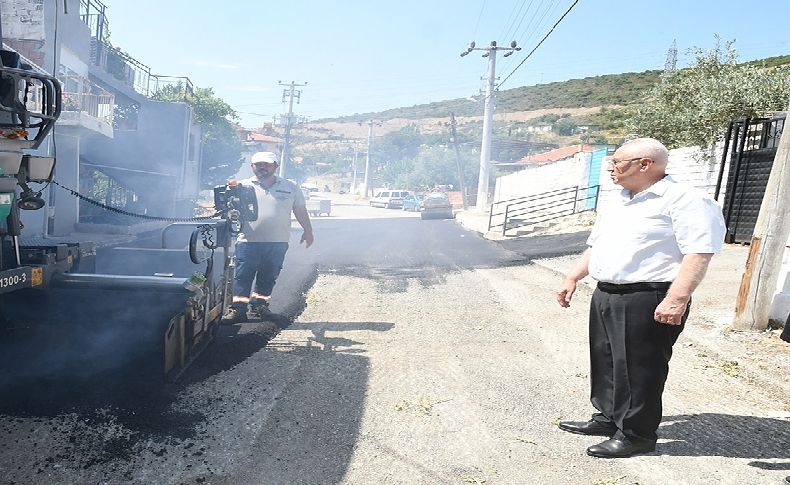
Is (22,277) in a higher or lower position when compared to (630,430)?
higher

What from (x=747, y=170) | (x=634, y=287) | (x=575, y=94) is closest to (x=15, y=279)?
(x=634, y=287)

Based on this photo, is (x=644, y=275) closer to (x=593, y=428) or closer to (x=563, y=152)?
(x=593, y=428)

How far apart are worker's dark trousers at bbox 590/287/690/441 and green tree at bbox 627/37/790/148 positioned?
450 inches

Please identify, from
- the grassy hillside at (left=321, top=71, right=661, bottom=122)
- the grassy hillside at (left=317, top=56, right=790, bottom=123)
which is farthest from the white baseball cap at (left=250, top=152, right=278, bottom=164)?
the grassy hillside at (left=321, top=71, right=661, bottom=122)

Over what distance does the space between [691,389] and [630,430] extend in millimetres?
1518

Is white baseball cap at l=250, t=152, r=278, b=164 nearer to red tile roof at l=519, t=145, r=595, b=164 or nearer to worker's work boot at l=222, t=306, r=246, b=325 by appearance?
worker's work boot at l=222, t=306, r=246, b=325

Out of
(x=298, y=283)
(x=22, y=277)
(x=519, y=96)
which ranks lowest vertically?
(x=298, y=283)

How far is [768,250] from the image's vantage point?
19.4ft

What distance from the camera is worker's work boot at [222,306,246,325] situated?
574cm

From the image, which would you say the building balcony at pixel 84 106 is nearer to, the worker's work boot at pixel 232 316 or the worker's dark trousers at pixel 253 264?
the worker's dark trousers at pixel 253 264

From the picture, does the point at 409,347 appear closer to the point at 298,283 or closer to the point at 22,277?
the point at 22,277

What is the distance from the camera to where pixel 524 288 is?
9.02 meters

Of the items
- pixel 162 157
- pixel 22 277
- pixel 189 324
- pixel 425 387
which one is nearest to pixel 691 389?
pixel 425 387

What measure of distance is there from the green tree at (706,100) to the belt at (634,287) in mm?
11365
